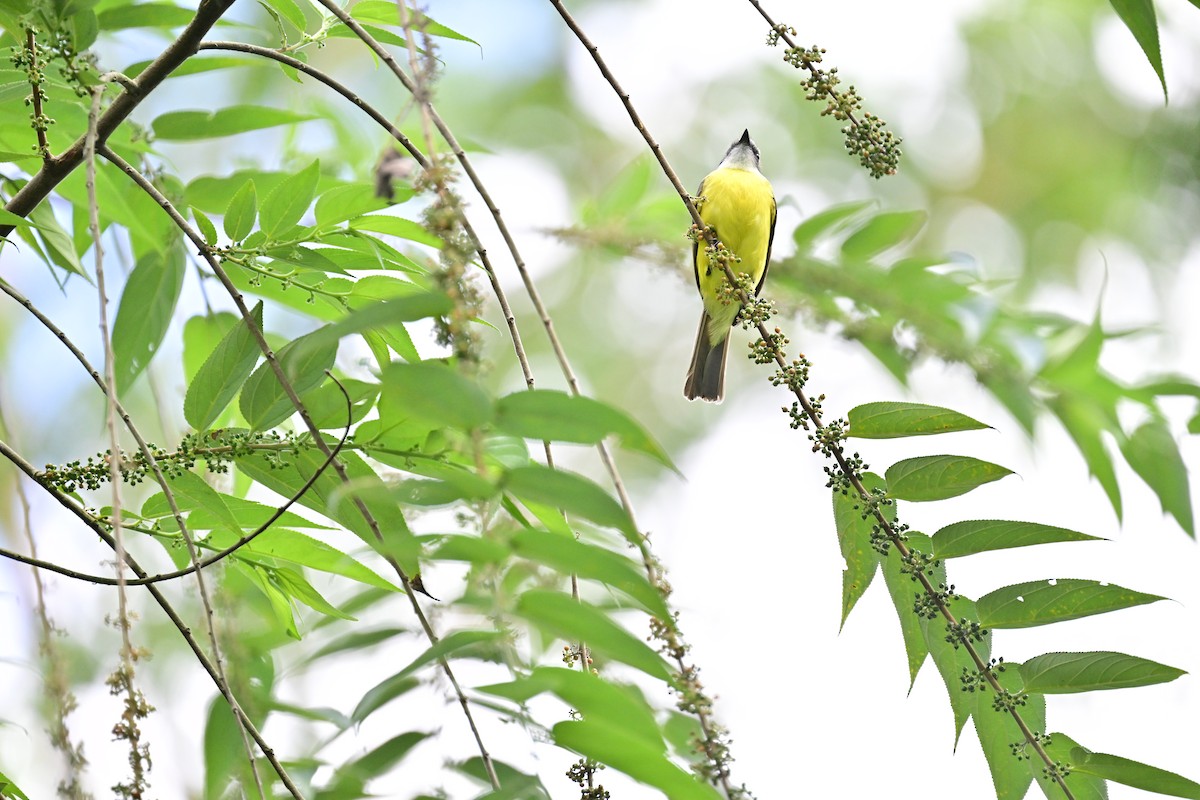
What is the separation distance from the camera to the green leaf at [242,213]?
5.90 feet

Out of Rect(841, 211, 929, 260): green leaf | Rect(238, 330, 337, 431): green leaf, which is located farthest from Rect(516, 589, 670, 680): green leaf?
Rect(841, 211, 929, 260): green leaf

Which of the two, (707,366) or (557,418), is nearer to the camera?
(557,418)

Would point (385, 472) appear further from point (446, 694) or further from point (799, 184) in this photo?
point (799, 184)

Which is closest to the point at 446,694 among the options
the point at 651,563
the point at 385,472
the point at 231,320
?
the point at 651,563

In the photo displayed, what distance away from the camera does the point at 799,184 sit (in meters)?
10.4

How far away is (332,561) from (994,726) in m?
1.08

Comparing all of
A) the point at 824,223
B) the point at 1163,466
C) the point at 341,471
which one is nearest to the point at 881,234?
the point at 824,223

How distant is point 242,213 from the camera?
1.82 m

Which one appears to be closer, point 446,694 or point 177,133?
point 446,694

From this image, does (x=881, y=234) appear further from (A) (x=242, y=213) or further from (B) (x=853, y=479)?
(A) (x=242, y=213)

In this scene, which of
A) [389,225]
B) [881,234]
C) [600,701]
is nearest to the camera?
[600,701]

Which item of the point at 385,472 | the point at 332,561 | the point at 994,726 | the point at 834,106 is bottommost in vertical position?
the point at 994,726

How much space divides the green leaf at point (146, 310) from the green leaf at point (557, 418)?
131 centimetres

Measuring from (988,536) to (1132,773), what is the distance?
1.29 ft
